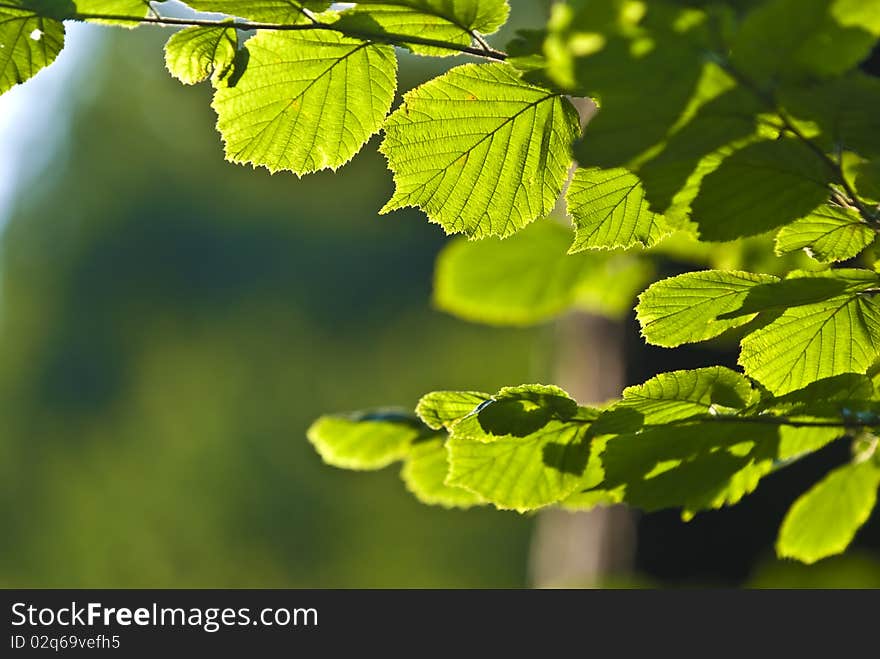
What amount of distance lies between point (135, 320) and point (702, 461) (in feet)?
64.4

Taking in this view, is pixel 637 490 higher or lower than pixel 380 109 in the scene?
lower

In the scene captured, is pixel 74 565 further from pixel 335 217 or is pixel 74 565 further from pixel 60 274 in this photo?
pixel 335 217

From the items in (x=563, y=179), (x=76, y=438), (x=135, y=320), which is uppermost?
(x=135, y=320)

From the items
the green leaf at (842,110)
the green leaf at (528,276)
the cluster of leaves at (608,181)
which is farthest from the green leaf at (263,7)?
the green leaf at (528,276)

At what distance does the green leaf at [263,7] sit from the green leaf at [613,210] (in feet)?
1.04

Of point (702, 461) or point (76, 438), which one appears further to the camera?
point (76, 438)

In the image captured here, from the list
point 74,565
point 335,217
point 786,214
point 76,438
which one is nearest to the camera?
point 786,214

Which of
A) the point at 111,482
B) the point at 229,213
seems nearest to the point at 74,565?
the point at 111,482

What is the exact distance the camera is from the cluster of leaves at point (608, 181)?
638mm

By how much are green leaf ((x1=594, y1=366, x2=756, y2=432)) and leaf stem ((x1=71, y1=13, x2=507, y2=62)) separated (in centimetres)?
36

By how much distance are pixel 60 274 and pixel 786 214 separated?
2050 cm

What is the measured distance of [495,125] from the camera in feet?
2.86

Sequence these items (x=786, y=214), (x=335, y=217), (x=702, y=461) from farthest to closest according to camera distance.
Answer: (x=335, y=217), (x=702, y=461), (x=786, y=214)

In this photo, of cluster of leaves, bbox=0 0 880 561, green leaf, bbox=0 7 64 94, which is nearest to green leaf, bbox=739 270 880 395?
cluster of leaves, bbox=0 0 880 561
